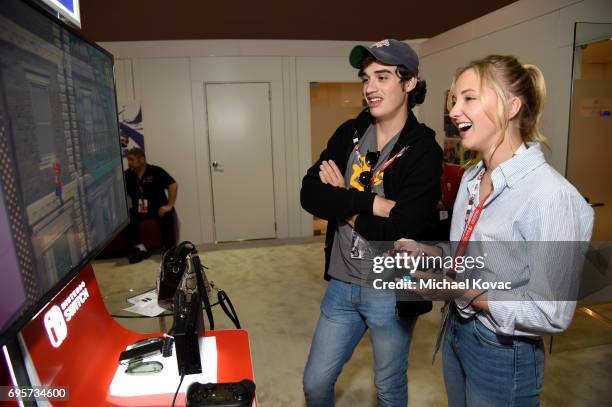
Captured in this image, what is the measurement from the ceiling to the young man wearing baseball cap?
270cm

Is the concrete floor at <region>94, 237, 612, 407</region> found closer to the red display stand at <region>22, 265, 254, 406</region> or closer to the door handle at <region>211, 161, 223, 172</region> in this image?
the red display stand at <region>22, 265, 254, 406</region>

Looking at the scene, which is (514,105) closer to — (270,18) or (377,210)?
(377,210)

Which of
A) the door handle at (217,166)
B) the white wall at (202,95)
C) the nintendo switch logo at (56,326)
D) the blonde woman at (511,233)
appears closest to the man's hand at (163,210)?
the white wall at (202,95)

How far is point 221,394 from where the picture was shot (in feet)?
2.88

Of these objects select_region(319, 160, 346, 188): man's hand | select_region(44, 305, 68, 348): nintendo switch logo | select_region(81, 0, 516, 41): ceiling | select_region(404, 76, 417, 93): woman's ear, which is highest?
select_region(81, 0, 516, 41): ceiling

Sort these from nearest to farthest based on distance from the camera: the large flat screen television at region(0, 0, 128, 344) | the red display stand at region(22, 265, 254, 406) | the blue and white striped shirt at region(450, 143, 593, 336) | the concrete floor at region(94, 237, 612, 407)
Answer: the large flat screen television at region(0, 0, 128, 344) < the red display stand at region(22, 265, 254, 406) < the blue and white striped shirt at region(450, 143, 593, 336) < the concrete floor at region(94, 237, 612, 407)

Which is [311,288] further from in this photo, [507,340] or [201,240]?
[507,340]

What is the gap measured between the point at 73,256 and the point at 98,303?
0.37 meters

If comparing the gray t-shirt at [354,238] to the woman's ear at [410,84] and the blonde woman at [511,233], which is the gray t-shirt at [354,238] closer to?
the woman's ear at [410,84]

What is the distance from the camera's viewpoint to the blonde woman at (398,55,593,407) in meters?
0.97

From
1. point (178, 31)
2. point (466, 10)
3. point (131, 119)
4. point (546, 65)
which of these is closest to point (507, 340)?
point (546, 65)

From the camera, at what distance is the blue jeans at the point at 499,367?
1.07 meters

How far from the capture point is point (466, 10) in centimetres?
412

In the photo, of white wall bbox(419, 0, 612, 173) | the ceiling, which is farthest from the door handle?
white wall bbox(419, 0, 612, 173)
